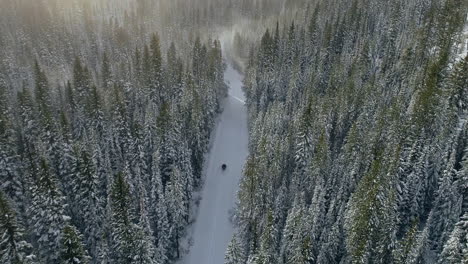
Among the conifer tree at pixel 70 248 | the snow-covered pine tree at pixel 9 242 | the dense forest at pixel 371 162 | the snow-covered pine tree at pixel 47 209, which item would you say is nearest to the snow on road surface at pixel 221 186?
the dense forest at pixel 371 162

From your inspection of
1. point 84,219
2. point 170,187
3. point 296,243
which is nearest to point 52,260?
point 84,219

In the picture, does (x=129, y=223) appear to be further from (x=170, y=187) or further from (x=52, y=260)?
(x=170, y=187)

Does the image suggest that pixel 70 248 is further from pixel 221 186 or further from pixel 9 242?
pixel 221 186

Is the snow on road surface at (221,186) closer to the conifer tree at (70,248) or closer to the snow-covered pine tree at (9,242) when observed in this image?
the conifer tree at (70,248)

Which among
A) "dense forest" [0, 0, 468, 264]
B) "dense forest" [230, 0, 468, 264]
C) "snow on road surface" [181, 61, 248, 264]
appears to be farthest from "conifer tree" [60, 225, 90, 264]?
"snow on road surface" [181, 61, 248, 264]

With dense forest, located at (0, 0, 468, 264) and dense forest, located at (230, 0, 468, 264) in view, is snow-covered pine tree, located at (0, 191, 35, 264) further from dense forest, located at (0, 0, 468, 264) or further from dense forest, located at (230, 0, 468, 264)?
dense forest, located at (230, 0, 468, 264)
